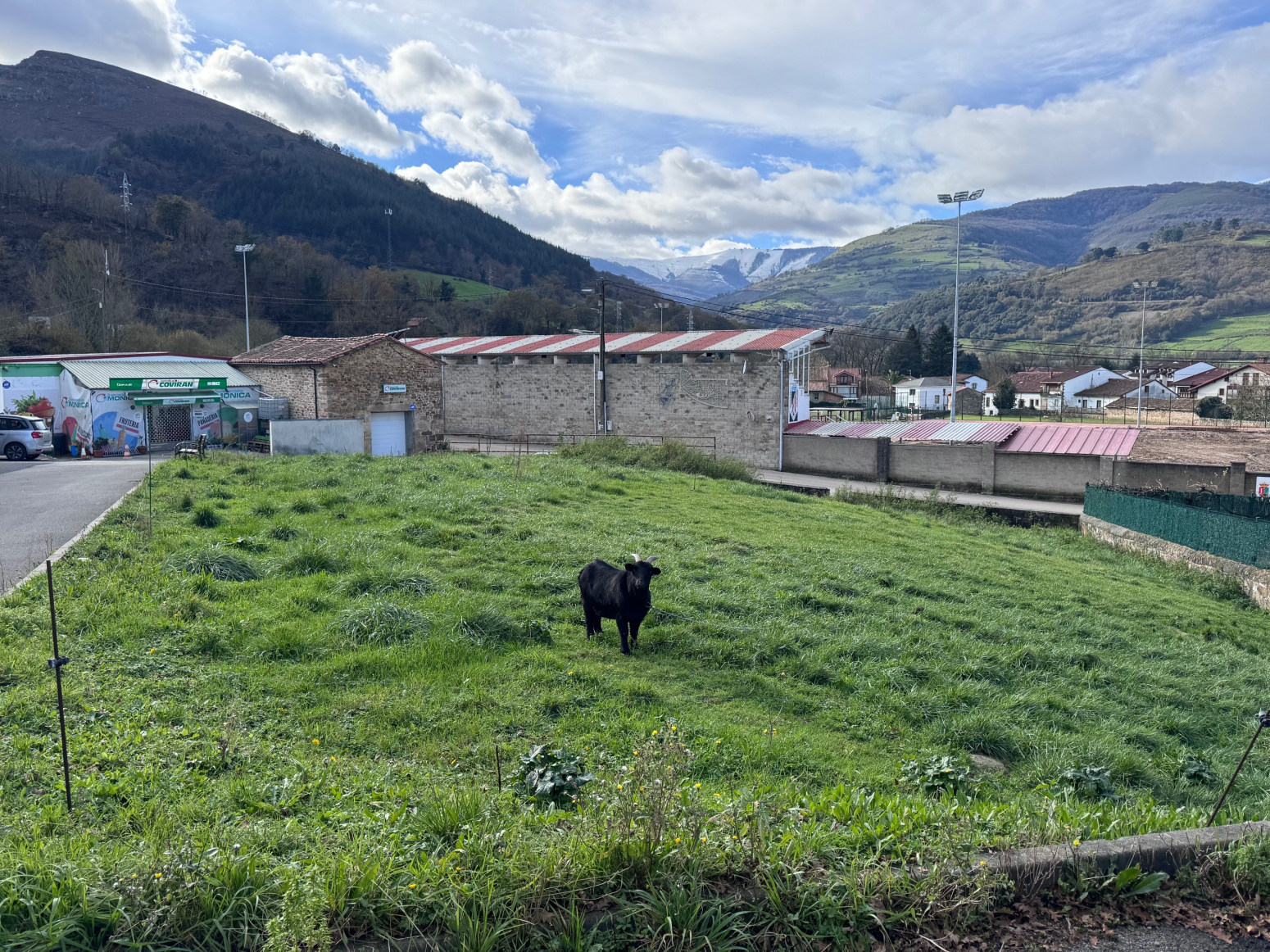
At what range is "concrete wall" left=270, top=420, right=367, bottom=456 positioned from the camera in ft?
80.0

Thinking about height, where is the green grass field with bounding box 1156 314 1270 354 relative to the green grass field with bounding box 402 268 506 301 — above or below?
below

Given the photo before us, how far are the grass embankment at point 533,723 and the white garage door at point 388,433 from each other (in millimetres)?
17003

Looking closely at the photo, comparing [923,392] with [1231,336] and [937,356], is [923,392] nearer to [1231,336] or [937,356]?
[937,356]

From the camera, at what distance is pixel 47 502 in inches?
523

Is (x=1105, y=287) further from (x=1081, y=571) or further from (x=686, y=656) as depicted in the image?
(x=686, y=656)

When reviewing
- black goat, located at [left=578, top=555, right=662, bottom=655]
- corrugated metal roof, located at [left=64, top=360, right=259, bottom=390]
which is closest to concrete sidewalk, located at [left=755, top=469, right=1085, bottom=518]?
black goat, located at [left=578, top=555, right=662, bottom=655]

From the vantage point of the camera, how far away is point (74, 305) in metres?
52.6

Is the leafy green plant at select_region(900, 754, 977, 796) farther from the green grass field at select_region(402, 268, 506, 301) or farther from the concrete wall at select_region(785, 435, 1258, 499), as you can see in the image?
the green grass field at select_region(402, 268, 506, 301)

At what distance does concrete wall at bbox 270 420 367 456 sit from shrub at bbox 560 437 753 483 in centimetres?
727

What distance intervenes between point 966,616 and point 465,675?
6.93 meters

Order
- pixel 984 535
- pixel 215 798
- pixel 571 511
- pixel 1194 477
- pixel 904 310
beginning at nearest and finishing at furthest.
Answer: pixel 215 798, pixel 571 511, pixel 984 535, pixel 1194 477, pixel 904 310

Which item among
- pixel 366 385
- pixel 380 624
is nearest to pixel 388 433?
pixel 366 385

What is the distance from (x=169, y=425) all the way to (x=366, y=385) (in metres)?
8.16

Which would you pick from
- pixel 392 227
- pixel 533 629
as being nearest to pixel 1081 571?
pixel 533 629
